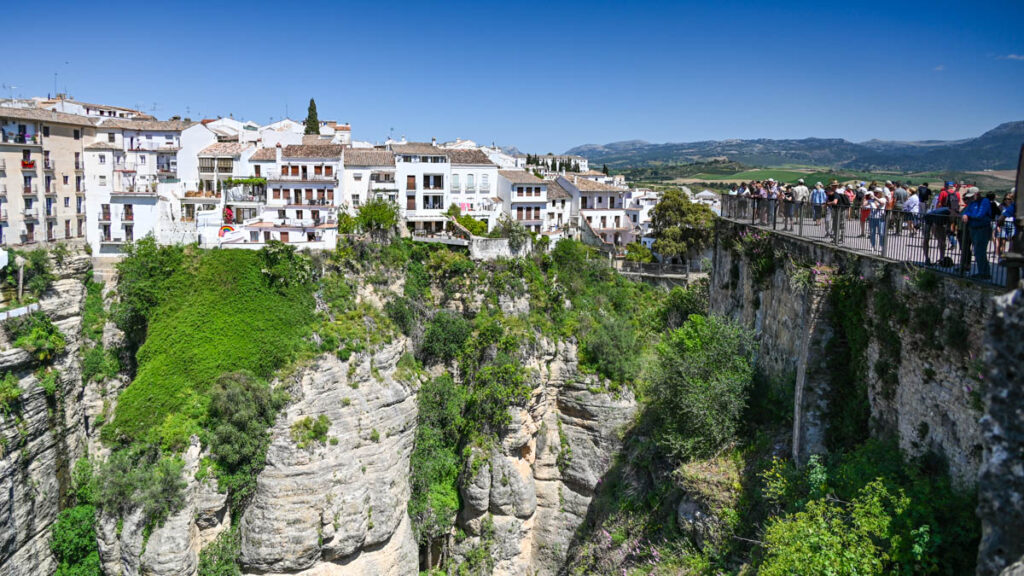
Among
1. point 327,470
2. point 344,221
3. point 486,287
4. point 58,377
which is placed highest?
point 344,221

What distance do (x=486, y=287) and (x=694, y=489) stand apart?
2357 cm

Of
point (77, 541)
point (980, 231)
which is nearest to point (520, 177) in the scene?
point (77, 541)

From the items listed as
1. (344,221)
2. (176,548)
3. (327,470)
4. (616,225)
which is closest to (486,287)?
(344,221)

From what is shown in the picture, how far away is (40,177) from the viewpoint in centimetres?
3566

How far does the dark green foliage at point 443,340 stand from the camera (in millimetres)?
34656

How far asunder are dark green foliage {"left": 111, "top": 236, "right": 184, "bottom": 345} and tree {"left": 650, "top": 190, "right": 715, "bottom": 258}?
32695 millimetres

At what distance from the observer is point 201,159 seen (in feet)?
146

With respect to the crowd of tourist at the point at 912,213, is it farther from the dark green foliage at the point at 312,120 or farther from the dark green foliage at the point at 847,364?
the dark green foliage at the point at 312,120

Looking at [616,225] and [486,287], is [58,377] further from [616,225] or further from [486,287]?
[616,225]

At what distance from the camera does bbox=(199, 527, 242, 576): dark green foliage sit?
24.4 m

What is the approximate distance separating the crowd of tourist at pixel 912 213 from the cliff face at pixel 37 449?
29058 millimetres

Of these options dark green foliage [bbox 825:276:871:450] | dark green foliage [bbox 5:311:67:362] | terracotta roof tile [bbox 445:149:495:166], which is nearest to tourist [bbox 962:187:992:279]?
dark green foliage [bbox 825:276:871:450]

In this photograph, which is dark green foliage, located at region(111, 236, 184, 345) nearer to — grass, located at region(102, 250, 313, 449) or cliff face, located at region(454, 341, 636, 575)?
grass, located at region(102, 250, 313, 449)

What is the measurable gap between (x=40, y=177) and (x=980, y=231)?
138 feet
